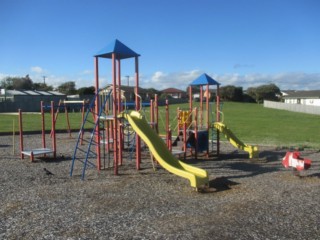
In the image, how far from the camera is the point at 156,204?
19.5 feet

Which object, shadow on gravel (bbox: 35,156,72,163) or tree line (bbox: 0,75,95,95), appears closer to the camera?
shadow on gravel (bbox: 35,156,72,163)

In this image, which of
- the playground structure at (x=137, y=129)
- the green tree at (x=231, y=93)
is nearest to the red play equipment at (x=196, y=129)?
the playground structure at (x=137, y=129)

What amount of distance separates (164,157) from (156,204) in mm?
1788

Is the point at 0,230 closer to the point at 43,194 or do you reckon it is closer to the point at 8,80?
the point at 43,194

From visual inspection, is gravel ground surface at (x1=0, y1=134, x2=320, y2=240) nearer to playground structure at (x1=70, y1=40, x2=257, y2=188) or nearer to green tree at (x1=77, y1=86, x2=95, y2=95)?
playground structure at (x1=70, y1=40, x2=257, y2=188)

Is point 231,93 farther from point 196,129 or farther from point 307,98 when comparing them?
point 196,129

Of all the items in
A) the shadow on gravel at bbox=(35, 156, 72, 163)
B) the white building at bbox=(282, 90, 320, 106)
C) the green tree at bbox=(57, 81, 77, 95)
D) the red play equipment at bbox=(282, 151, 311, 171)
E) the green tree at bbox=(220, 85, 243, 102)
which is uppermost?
the green tree at bbox=(57, 81, 77, 95)

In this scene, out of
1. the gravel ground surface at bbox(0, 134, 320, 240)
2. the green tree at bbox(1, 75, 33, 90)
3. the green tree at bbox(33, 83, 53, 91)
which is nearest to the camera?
the gravel ground surface at bbox(0, 134, 320, 240)

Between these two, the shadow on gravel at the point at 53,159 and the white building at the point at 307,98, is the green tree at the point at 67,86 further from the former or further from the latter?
the shadow on gravel at the point at 53,159

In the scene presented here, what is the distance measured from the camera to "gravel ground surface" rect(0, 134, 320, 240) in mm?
4723

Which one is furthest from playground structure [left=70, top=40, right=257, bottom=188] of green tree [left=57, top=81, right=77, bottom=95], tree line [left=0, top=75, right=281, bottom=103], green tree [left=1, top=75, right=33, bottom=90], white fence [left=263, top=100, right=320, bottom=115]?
green tree [left=1, top=75, right=33, bottom=90]

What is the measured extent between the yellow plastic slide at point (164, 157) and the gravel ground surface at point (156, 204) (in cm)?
30

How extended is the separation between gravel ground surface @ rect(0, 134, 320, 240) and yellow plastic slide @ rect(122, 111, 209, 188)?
0.98 ft

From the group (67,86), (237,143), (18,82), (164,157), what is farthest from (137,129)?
(18,82)
